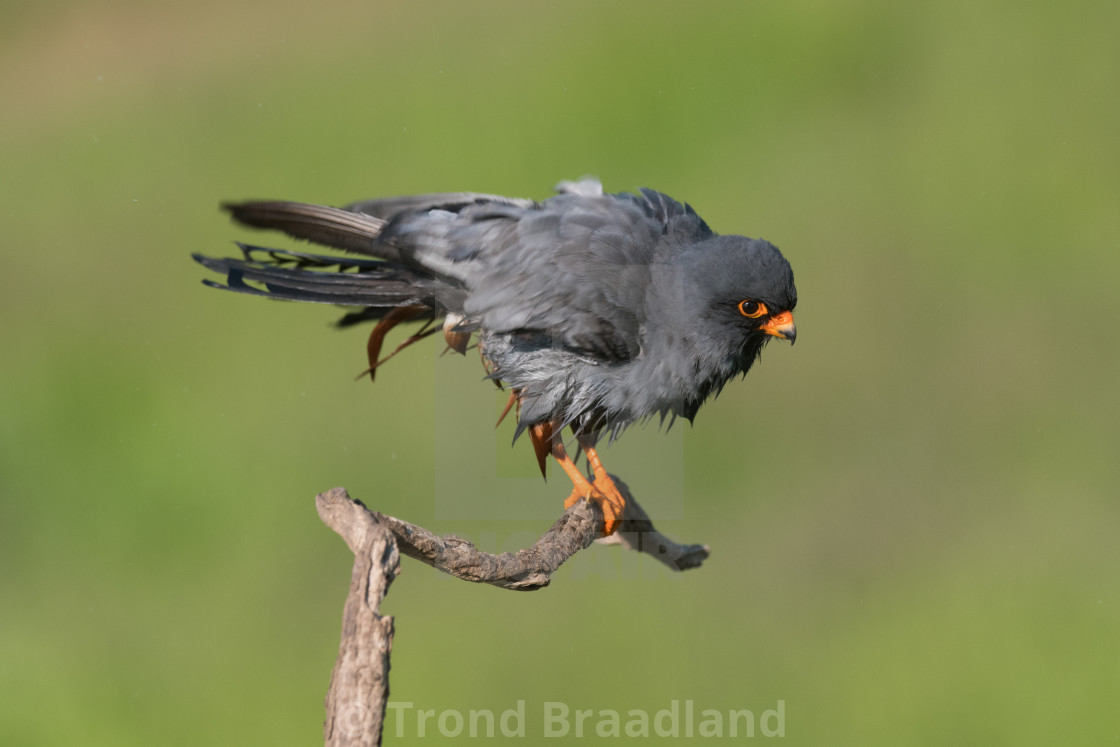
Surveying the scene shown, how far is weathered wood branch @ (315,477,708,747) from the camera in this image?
2.38m

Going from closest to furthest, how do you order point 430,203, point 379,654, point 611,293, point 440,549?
point 379,654
point 440,549
point 611,293
point 430,203

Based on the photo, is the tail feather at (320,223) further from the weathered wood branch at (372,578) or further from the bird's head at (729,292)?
the weathered wood branch at (372,578)

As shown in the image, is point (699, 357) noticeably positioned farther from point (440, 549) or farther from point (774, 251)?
point (440, 549)

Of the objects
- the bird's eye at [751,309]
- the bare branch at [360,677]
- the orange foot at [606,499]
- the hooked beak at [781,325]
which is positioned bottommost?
the bare branch at [360,677]

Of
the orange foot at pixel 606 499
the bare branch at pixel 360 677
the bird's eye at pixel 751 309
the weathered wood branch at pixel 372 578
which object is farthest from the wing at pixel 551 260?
the bare branch at pixel 360 677

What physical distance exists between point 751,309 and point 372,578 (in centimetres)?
177

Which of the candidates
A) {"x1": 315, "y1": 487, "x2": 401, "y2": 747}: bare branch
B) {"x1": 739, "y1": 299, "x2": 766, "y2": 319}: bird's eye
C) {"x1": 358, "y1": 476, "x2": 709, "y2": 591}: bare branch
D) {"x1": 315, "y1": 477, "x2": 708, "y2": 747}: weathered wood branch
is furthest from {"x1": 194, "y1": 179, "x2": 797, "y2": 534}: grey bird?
{"x1": 315, "y1": 487, "x2": 401, "y2": 747}: bare branch

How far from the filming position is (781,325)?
367cm

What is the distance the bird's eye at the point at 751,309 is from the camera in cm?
361

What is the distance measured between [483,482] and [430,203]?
3197mm

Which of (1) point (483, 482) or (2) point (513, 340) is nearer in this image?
(2) point (513, 340)

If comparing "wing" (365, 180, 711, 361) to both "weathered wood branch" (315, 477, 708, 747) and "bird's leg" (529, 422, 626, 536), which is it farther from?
"weathered wood branch" (315, 477, 708, 747)

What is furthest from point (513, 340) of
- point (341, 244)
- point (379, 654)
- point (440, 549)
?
point (379, 654)

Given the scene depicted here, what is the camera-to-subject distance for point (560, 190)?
4090 mm
